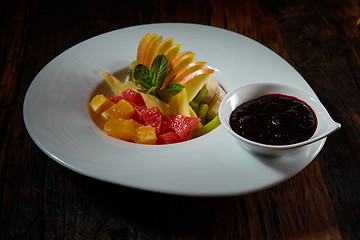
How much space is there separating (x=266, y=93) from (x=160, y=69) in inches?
25.3

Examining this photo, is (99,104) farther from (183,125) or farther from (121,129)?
(183,125)

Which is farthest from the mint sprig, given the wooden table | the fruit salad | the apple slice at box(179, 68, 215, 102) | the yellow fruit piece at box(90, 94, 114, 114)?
the wooden table

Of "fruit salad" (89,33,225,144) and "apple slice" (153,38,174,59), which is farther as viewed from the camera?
"apple slice" (153,38,174,59)

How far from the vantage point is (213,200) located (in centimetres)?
199

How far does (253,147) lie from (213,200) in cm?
34

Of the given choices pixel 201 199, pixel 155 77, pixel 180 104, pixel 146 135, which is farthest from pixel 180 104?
pixel 201 199

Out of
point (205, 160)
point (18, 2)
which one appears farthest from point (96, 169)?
point (18, 2)

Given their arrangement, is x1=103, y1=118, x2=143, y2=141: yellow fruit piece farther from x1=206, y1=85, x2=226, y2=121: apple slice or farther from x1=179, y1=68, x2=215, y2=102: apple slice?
x1=206, y1=85, x2=226, y2=121: apple slice

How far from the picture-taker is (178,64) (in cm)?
246

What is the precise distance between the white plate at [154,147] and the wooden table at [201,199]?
0.64ft

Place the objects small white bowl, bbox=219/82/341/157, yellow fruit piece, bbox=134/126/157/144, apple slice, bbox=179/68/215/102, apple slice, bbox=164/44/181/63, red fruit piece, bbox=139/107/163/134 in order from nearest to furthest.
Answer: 1. small white bowl, bbox=219/82/341/157
2. yellow fruit piece, bbox=134/126/157/144
3. red fruit piece, bbox=139/107/163/134
4. apple slice, bbox=179/68/215/102
5. apple slice, bbox=164/44/181/63

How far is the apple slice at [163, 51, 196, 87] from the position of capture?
2.46 meters

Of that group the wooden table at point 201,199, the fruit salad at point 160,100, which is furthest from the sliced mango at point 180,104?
the wooden table at point 201,199

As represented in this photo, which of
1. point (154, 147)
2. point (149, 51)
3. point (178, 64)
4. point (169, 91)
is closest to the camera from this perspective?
point (154, 147)
